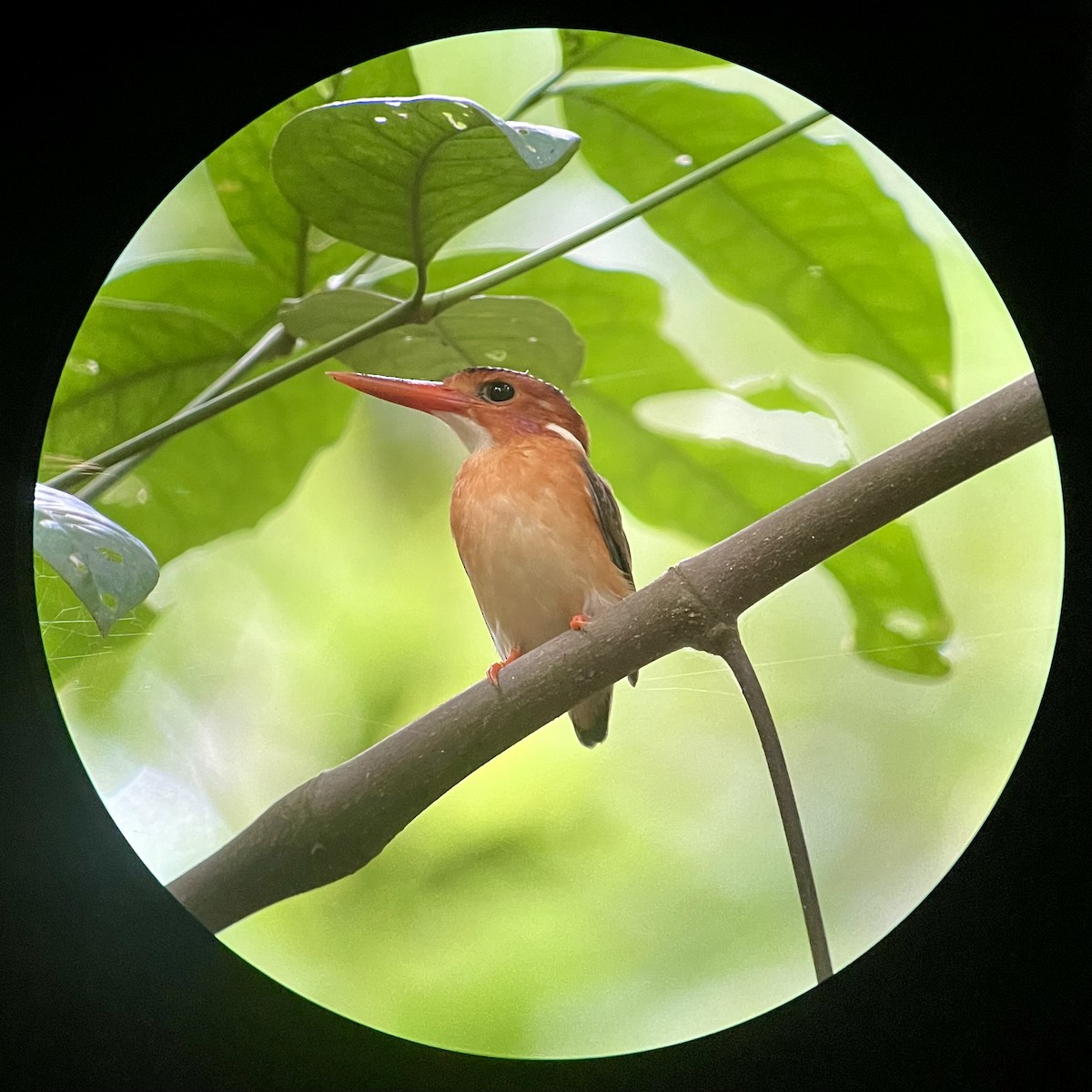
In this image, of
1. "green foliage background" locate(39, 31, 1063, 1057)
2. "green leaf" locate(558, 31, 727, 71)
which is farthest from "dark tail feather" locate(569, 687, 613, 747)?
"green leaf" locate(558, 31, 727, 71)

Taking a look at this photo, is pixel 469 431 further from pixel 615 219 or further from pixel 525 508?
pixel 615 219

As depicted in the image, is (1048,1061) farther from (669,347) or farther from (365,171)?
(365,171)

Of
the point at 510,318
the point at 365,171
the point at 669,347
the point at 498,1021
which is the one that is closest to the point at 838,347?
the point at 669,347

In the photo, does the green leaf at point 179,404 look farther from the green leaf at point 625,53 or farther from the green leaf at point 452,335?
the green leaf at point 625,53

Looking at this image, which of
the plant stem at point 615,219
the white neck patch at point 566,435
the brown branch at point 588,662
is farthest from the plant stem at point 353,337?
the brown branch at point 588,662

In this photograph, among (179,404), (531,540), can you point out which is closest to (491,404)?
(531,540)

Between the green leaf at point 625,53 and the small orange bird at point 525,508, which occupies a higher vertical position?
the green leaf at point 625,53
